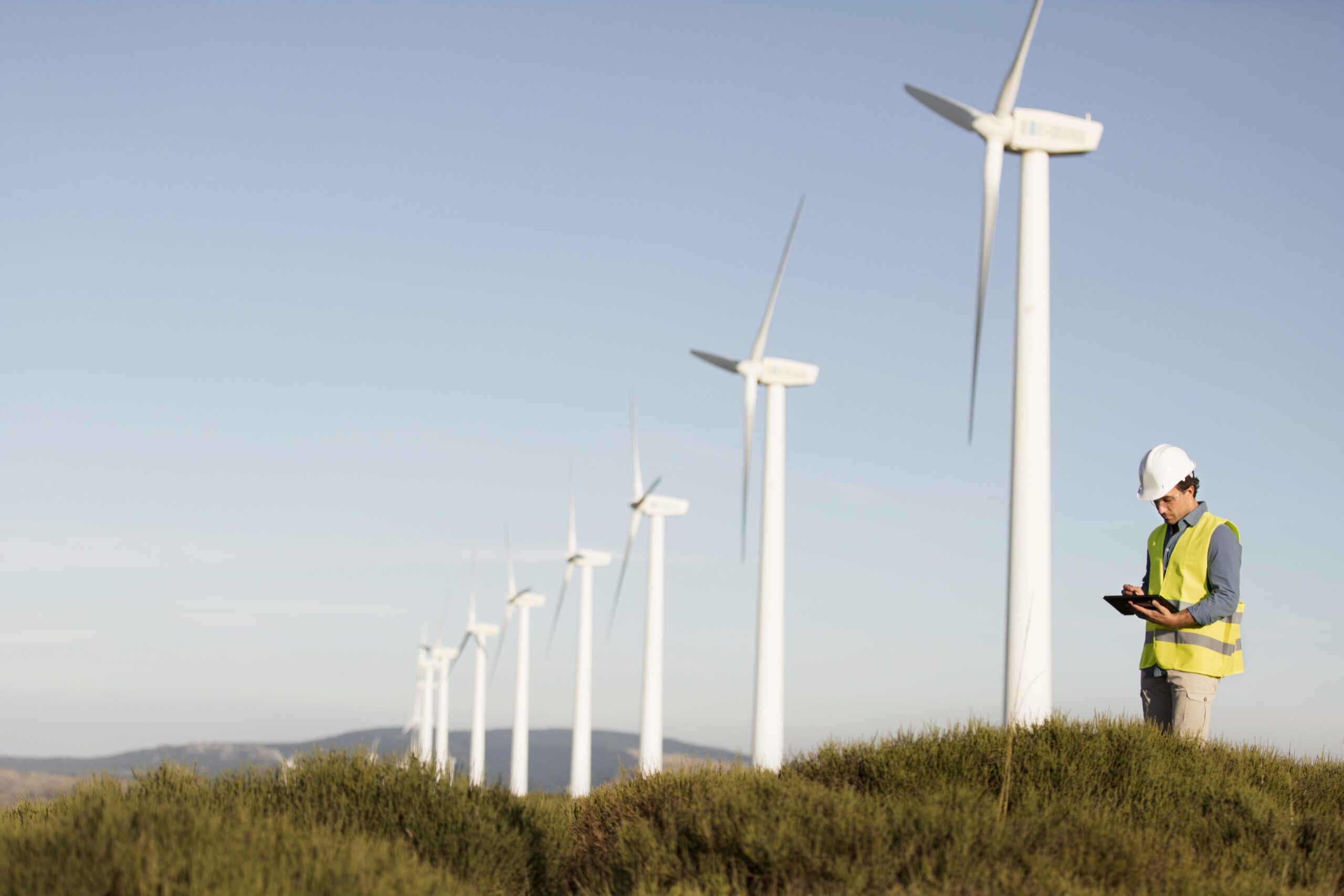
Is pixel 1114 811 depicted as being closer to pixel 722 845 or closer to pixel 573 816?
pixel 722 845

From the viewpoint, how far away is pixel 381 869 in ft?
32.4

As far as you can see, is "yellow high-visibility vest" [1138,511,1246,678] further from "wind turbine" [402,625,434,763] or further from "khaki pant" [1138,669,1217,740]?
"wind turbine" [402,625,434,763]

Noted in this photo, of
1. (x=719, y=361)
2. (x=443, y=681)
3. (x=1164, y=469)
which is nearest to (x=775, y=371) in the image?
(x=719, y=361)

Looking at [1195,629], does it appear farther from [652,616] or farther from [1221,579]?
[652,616]

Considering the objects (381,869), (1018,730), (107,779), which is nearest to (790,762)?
(1018,730)

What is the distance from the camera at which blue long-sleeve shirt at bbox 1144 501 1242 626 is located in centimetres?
1189

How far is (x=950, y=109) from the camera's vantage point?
76.5 ft

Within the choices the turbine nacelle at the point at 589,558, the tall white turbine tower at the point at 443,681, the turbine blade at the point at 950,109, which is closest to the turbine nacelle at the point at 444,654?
the tall white turbine tower at the point at 443,681

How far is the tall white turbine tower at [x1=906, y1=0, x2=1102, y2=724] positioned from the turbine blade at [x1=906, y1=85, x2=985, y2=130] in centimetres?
2

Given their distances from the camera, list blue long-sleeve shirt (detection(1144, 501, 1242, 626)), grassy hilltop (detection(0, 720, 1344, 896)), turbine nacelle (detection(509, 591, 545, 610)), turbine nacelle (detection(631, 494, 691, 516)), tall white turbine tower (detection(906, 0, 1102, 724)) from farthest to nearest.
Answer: turbine nacelle (detection(509, 591, 545, 610))
turbine nacelle (detection(631, 494, 691, 516))
tall white turbine tower (detection(906, 0, 1102, 724))
blue long-sleeve shirt (detection(1144, 501, 1242, 626))
grassy hilltop (detection(0, 720, 1344, 896))

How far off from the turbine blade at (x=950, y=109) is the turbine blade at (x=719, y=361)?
2024cm

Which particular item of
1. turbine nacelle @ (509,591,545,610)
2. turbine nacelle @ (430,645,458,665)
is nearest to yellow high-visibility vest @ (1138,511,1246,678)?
turbine nacelle @ (509,591,545,610)

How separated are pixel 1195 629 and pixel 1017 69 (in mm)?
13713

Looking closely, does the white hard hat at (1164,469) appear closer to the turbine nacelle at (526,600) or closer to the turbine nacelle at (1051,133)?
the turbine nacelle at (1051,133)
